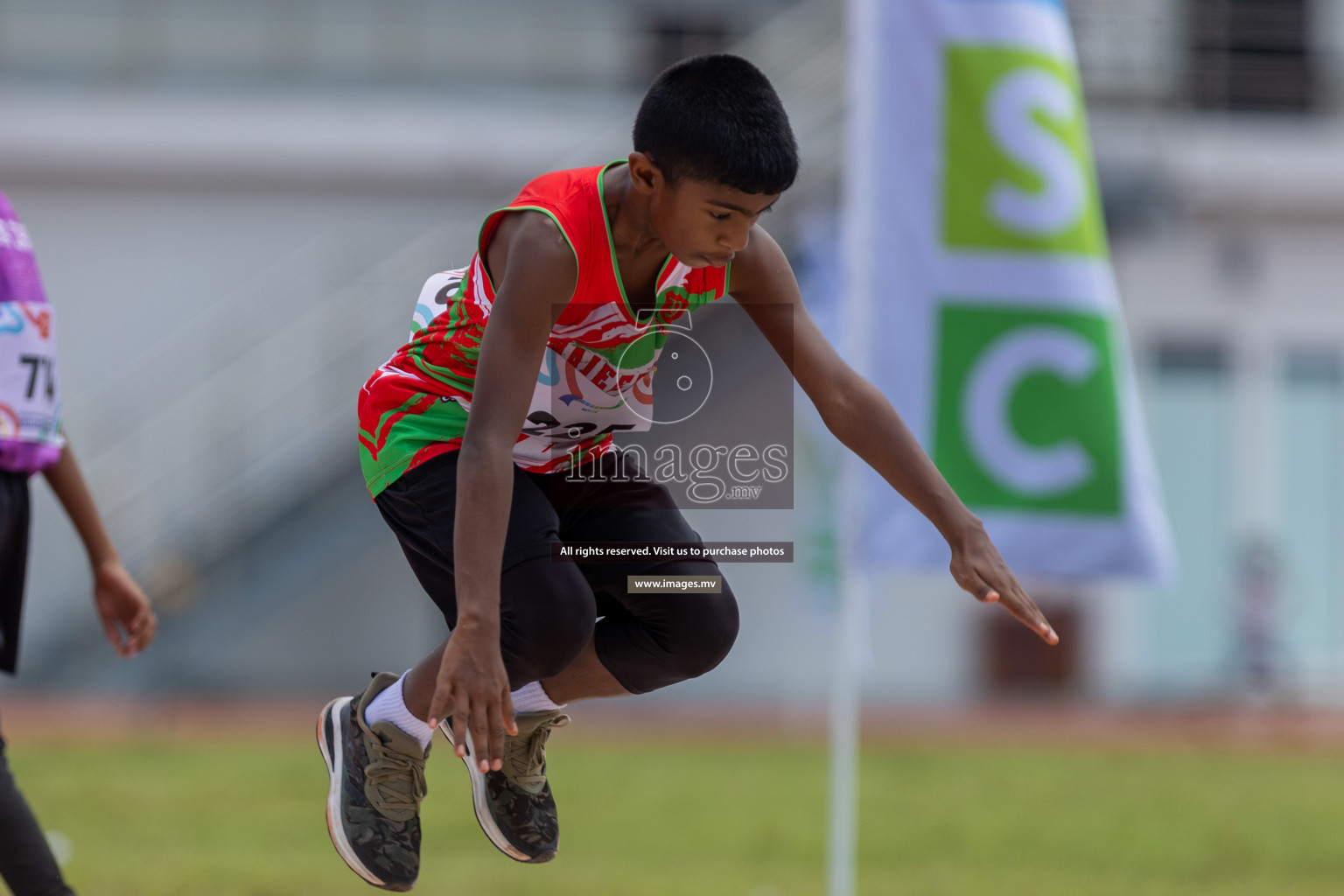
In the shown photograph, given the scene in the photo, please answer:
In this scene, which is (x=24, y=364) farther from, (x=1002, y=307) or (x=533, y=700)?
(x=1002, y=307)

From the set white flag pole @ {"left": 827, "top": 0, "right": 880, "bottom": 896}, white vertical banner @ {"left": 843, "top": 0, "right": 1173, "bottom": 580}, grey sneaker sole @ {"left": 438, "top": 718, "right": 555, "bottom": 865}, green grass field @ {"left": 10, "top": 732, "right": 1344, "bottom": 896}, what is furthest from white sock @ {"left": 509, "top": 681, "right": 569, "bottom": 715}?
green grass field @ {"left": 10, "top": 732, "right": 1344, "bottom": 896}

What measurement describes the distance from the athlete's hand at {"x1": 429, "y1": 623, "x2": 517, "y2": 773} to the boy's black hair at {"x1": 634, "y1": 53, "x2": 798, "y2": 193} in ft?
3.07

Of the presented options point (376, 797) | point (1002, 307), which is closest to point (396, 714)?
point (376, 797)

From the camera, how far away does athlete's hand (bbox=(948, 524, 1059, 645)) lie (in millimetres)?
3090

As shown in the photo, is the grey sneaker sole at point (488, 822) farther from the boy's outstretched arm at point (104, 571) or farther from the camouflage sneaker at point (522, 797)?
the boy's outstretched arm at point (104, 571)

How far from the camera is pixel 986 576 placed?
3.15 metres

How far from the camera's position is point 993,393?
20.5ft

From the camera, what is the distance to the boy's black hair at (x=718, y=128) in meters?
2.92

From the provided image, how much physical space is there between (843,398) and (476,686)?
1.08 meters

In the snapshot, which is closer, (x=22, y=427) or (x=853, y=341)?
(x=22, y=427)

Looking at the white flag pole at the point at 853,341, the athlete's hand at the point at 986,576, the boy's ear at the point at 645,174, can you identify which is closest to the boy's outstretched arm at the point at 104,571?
the boy's ear at the point at 645,174

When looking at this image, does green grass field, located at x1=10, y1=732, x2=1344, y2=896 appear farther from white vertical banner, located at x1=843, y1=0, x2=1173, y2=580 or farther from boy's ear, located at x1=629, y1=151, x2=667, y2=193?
boy's ear, located at x1=629, y1=151, x2=667, y2=193

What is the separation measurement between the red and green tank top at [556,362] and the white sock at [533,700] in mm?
513

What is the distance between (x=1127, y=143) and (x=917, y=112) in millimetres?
10365
